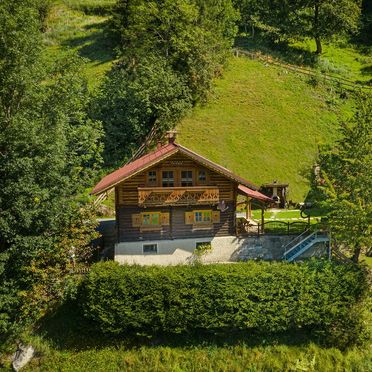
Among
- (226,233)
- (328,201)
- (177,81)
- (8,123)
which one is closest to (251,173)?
(177,81)

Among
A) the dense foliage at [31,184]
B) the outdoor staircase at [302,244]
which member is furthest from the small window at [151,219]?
the outdoor staircase at [302,244]

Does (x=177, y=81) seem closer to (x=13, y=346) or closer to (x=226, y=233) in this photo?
(x=226, y=233)

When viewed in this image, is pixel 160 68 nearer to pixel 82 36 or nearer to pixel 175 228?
pixel 175 228

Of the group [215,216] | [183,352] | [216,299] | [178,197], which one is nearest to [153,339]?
[183,352]

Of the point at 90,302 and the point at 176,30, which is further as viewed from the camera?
the point at 176,30

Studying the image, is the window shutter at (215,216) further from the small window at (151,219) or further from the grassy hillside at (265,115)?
the grassy hillside at (265,115)

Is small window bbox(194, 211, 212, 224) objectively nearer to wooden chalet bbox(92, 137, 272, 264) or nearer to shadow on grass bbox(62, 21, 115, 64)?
wooden chalet bbox(92, 137, 272, 264)
